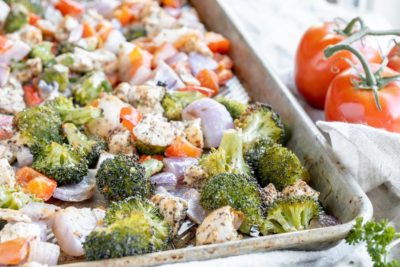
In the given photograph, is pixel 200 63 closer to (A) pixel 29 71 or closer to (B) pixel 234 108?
(B) pixel 234 108

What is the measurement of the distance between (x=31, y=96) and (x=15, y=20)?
50 centimetres

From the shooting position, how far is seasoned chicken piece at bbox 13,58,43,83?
291 centimetres

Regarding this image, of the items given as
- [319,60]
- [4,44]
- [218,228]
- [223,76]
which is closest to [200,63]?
[223,76]

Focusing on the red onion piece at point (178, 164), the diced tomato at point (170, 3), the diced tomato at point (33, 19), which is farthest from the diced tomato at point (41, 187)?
the diced tomato at point (170, 3)

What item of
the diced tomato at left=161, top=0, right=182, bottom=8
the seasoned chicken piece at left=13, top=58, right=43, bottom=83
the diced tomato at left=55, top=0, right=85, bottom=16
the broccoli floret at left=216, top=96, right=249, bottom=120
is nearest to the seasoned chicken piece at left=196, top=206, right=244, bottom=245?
the broccoli floret at left=216, top=96, right=249, bottom=120

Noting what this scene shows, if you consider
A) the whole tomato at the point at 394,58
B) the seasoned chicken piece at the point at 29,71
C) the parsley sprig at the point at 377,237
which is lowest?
the seasoned chicken piece at the point at 29,71

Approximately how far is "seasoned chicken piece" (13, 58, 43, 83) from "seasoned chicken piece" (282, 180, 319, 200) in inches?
48.3

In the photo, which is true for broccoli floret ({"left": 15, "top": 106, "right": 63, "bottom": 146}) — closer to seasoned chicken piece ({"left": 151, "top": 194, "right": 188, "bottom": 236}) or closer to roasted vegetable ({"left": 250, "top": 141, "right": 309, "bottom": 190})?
seasoned chicken piece ({"left": 151, "top": 194, "right": 188, "bottom": 236})

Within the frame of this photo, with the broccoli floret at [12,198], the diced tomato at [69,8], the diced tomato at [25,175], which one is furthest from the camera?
the diced tomato at [69,8]

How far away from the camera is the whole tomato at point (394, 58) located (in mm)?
2891

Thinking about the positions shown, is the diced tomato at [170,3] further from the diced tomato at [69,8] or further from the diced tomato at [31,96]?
the diced tomato at [31,96]

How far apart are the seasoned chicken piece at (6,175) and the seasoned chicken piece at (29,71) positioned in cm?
74

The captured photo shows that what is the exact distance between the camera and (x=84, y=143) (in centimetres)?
249

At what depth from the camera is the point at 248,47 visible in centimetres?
315
